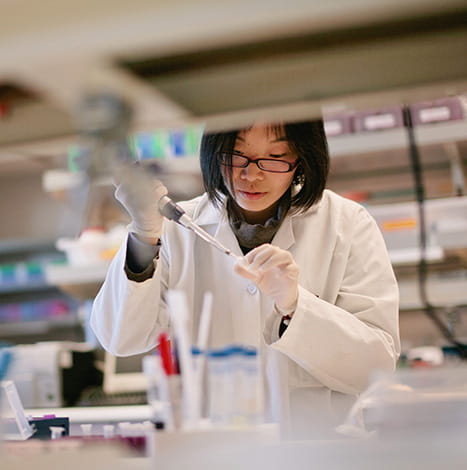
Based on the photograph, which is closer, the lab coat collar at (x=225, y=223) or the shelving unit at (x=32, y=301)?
the lab coat collar at (x=225, y=223)

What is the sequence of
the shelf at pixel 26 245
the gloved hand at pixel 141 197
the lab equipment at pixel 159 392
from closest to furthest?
the lab equipment at pixel 159 392 < the gloved hand at pixel 141 197 < the shelf at pixel 26 245

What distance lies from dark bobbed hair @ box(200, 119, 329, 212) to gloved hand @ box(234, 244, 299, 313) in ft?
0.97

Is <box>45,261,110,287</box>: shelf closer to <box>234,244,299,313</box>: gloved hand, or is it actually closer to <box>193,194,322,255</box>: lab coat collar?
<box>193,194,322,255</box>: lab coat collar

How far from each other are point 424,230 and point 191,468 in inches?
89.5

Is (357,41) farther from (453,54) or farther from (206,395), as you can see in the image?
(206,395)

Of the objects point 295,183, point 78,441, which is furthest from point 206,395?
point 295,183

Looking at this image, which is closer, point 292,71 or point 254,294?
point 292,71

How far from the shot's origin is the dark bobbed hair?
1295mm

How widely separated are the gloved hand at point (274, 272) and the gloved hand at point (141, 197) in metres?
0.18

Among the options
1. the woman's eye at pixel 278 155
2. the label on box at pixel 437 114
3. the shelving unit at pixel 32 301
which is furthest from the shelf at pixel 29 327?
the woman's eye at pixel 278 155

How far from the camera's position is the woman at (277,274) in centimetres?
113

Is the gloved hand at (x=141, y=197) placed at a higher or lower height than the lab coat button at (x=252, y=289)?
higher

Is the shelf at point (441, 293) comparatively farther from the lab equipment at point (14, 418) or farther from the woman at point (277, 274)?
the lab equipment at point (14, 418)

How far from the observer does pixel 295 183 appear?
146 cm
